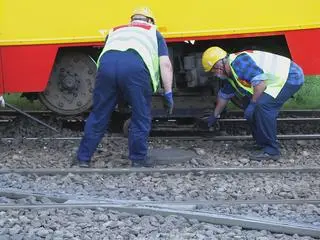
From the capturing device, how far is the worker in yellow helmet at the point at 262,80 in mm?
6887

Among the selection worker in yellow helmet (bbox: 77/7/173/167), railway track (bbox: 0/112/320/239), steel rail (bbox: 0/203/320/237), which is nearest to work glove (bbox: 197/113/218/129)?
railway track (bbox: 0/112/320/239)

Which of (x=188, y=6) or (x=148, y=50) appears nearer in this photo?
(x=148, y=50)

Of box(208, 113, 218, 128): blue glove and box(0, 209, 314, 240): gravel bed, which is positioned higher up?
box(0, 209, 314, 240): gravel bed

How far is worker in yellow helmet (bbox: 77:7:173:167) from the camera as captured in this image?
252 inches

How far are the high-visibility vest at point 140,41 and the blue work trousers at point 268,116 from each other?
1.22 meters

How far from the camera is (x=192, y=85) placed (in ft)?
25.3

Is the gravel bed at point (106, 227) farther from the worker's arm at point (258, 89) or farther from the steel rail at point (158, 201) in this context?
the worker's arm at point (258, 89)

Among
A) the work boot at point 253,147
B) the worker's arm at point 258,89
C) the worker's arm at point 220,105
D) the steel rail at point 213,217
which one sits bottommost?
the work boot at point 253,147

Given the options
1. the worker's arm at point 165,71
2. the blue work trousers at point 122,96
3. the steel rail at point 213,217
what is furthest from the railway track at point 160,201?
the worker's arm at point 165,71

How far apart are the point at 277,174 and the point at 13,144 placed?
123 inches

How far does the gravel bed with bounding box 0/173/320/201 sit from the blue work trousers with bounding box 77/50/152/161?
44 centimetres

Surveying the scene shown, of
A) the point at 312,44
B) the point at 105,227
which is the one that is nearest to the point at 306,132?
the point at 312,44

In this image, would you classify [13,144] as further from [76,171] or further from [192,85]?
[192,85]

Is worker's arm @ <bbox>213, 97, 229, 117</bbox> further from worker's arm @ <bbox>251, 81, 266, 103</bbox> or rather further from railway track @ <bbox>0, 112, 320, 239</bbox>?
worker's arm @ <bbox>251, 81, 266, 103</bbox>
